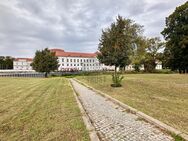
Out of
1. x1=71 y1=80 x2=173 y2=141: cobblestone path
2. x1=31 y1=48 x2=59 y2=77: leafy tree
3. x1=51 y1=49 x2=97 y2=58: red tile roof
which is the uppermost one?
x1=51 y1=49 x2=97 y2=58: red tile roof

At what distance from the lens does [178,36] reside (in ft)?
120

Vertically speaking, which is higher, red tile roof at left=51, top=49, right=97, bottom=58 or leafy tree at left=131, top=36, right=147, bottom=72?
red tile roof at left=51, top=49, right=97, bottom=58

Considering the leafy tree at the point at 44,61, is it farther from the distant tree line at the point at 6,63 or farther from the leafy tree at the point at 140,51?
the distant tree line at the point at 6,63

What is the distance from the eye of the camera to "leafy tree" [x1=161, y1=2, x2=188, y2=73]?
3531 cm

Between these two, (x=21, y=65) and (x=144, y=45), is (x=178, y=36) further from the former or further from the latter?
(x=21, y=65)

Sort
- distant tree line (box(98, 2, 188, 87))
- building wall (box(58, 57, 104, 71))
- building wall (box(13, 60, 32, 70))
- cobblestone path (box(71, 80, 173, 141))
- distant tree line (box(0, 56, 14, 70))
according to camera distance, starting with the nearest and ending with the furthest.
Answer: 1. cobblestone path (box(71, 80, 173, 141))
2. distant tree line (box(98, 2, 188, 87))
3. building wall (box(58, 57, 104, 71))
4. distant tree line (box(0, 56, 14, 70))
5. building wall (box(13, 60, 32, 70))

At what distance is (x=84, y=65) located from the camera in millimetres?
116938

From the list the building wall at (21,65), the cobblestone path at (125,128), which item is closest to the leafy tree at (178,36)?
the cobblestone path at (125,128)

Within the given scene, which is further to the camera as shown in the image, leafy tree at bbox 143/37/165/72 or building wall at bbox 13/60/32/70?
building wall at bbox 13/60/32/70

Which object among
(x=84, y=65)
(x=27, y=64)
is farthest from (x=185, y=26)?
(x=27, y=64)

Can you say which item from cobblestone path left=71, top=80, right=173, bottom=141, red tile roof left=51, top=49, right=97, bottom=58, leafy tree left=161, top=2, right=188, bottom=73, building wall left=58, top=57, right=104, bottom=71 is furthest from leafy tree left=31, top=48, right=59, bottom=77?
red tile roof left=51, top=49, right=97, bottom=58

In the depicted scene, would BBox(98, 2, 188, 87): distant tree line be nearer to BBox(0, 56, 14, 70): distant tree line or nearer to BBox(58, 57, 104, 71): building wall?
BBox(58, 57, 104, 71): building wall

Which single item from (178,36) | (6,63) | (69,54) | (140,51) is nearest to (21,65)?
(6,63)

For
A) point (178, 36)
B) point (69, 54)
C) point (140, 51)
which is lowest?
point (140, 51)
